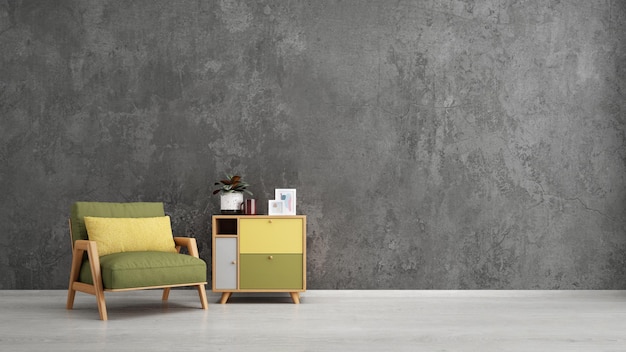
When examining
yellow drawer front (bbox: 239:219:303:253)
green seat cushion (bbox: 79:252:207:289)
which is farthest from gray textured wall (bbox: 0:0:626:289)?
green seat cushion (bbox: 79:252:207:289)

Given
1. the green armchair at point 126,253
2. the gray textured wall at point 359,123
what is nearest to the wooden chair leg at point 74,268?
the green armchair at point 126,253

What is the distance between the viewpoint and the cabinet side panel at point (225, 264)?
534 centimetres

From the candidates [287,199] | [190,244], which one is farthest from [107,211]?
[287,199]

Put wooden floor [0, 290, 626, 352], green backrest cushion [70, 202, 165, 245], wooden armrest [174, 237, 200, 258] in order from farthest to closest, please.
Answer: wooden armrest [174, 237, 200, 258], green backrest cushion [70, 202, 165, 245], wooden floor [0, 290, 626, 352]

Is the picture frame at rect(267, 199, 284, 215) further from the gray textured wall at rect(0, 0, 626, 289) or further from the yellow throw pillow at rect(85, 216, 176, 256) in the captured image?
the yellow throw pillow at rect(85, 216, 176, 256)

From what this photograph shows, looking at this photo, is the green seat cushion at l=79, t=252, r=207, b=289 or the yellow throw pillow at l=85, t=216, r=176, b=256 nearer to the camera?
the green seat cushion at l=79, t=252, r=207, b=289

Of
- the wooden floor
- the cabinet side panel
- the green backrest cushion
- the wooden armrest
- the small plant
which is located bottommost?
the wooden floor

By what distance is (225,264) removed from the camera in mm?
5363

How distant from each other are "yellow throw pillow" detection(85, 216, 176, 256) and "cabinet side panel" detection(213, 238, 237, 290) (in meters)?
0.37

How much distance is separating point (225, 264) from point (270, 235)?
0.42 meters

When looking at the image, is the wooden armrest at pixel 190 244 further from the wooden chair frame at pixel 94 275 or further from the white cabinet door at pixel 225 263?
the white cabinet door at pixel 225 263

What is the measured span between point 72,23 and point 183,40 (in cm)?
95

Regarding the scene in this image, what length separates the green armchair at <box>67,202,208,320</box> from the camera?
4.55 metres

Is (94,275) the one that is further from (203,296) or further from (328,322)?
(328,322)
